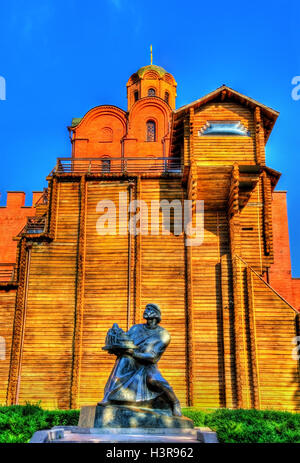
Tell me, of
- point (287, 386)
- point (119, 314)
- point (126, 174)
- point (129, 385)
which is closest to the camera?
point (129, 385)

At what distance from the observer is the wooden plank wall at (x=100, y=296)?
19516 mm

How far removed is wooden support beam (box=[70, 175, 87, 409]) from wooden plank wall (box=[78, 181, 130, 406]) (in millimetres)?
160

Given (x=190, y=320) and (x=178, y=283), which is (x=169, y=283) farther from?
(x=190, y=320)

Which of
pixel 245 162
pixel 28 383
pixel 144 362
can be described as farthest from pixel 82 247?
pixel 144 362

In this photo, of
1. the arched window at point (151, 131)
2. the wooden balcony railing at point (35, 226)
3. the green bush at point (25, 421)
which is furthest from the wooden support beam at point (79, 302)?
the arched window at point (151, 131)

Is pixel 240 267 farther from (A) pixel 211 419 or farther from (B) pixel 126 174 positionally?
(A) pixel 211 419

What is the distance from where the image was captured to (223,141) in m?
21.5

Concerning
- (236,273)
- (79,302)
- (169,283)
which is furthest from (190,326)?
(79,302)

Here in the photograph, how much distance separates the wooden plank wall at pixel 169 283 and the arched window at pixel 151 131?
11.7 metres

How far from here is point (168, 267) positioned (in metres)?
20.7

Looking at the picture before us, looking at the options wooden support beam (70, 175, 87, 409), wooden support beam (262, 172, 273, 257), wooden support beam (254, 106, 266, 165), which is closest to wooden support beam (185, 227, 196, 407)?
wooden support beam (262, 172, 273, 257)

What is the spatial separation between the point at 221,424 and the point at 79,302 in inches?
402

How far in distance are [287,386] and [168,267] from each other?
232 inches

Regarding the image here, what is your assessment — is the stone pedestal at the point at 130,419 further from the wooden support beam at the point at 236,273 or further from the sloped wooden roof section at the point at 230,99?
the sloped wooden roof section at the point at 230,99
